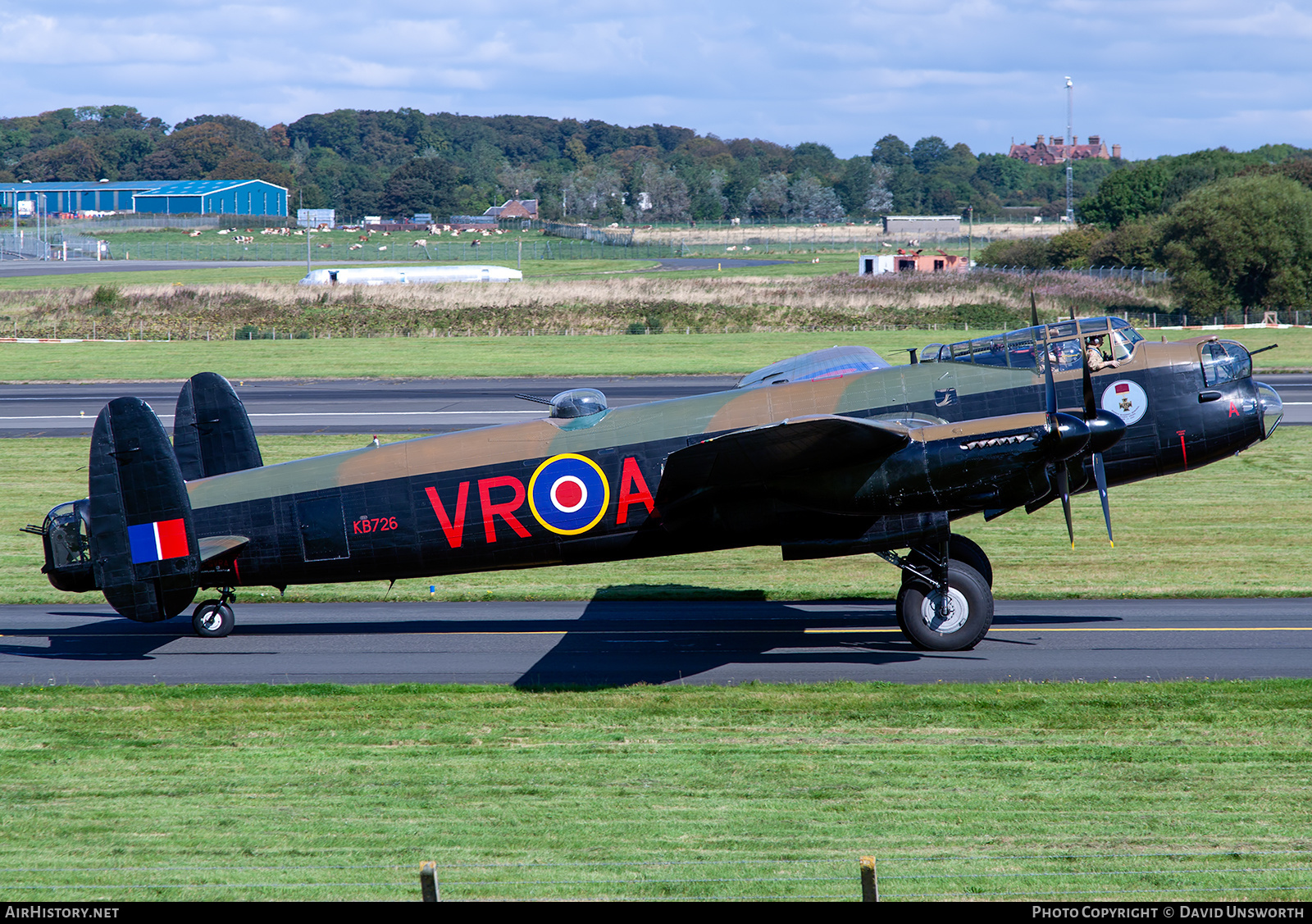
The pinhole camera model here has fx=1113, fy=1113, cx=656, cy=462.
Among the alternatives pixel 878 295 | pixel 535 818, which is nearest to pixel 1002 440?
pixel 535 818

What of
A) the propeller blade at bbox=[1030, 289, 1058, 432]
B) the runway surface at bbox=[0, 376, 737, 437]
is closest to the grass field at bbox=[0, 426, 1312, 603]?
the propeller blade at bbox=[1030, 289, 1058, 432]

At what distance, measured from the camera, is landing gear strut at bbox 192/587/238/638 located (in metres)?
18.9

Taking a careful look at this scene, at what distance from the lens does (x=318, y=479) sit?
17.8m

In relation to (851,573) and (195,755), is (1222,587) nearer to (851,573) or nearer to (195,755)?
(851,573)

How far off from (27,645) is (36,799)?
306 inches

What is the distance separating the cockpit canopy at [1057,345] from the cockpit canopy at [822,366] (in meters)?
1.95

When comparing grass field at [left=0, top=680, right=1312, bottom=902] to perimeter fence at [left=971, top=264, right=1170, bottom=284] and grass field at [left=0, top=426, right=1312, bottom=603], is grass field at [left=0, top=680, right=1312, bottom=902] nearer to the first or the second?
grass field at [left=0, top=426, right=1312, bottom=603]

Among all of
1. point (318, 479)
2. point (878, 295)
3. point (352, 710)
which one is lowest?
point (352, 710)

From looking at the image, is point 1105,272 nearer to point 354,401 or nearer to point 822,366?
point 354,401

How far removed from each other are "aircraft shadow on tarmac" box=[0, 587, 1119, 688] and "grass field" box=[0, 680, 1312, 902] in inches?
53.4

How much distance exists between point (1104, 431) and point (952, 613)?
3629mm

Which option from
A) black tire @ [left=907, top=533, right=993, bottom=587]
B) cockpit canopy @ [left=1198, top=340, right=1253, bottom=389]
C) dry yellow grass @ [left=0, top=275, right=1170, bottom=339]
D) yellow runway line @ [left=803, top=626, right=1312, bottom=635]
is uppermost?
dry yellow grass @ [left=0, top=275, right=1170, bottom=339]

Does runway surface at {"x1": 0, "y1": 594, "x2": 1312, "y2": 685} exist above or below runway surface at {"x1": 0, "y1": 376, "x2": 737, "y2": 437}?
below

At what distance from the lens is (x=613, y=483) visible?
56.4 ft
